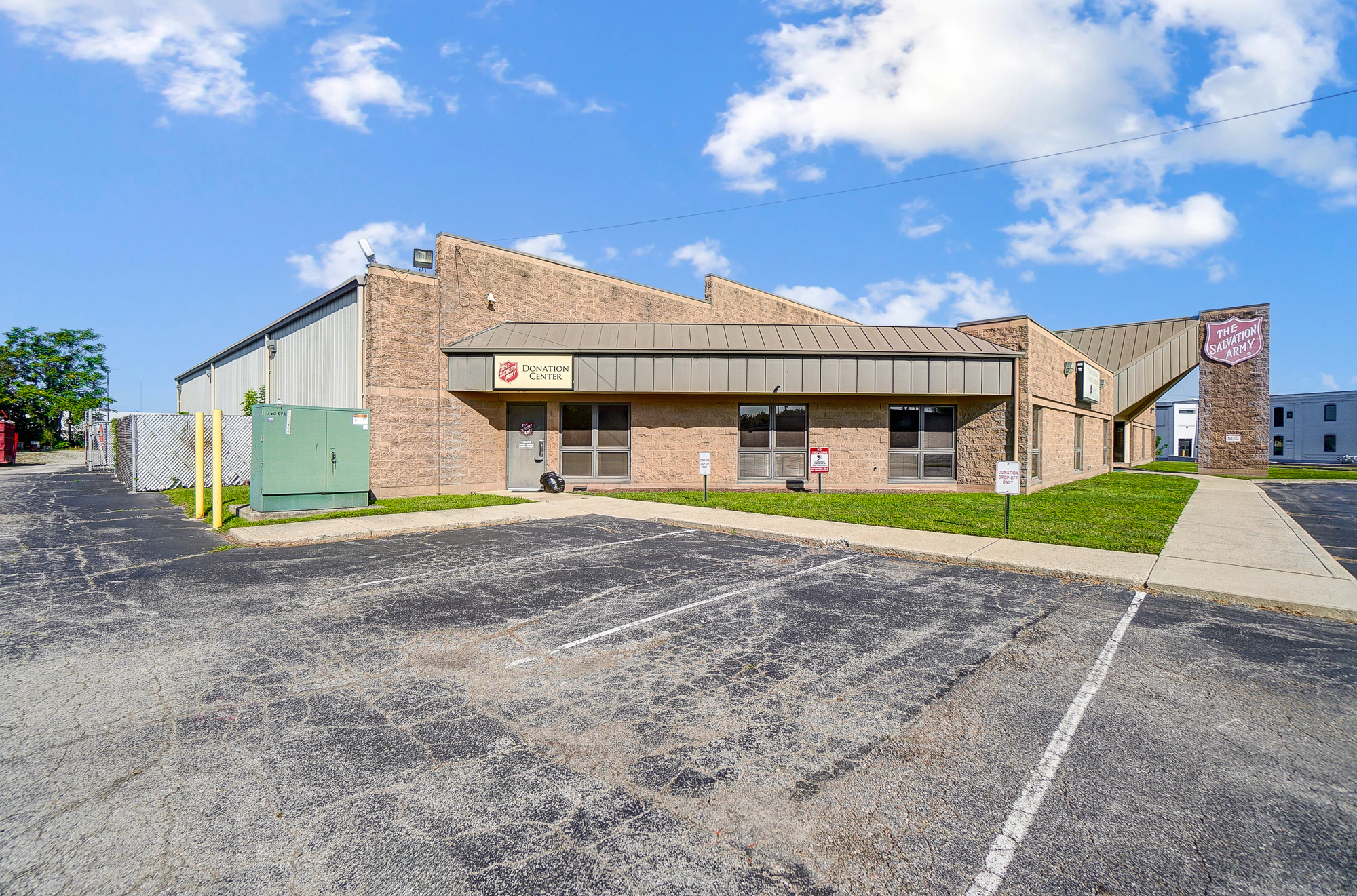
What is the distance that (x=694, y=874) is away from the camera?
102 inches

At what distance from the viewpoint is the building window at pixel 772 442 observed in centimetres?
1870

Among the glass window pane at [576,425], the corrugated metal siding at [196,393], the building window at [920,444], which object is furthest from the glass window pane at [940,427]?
the corrugated metal siding at [196,393]

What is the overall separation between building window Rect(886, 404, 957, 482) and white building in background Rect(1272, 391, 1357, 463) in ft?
202

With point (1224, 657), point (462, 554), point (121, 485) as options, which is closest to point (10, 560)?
point (462, 554)

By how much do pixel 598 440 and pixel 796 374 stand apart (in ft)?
20.0

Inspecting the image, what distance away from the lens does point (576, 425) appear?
1866cm

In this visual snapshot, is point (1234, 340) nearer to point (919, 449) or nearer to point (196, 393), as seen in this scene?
point (919, 449)

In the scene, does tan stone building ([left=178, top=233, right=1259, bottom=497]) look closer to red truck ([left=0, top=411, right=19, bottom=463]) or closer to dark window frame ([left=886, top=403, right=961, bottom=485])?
dark window frame ([left=886, top=403, right=961, bottom=485])

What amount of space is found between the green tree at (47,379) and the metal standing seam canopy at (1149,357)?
269 feet

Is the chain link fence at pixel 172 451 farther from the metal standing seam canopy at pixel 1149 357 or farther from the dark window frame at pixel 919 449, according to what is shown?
the metal standing seam canopy at pixel 1149 357

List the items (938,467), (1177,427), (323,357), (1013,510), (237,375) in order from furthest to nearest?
1. (1177,427)
2. (237,375)
3. (938,467)
4. (323,357)
5. (1013,510)

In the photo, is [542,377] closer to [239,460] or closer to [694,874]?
[239,460]

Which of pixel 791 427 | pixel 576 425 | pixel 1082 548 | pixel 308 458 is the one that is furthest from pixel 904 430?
pixel 308 458

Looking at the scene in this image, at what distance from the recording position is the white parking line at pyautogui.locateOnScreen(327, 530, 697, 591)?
762cm
